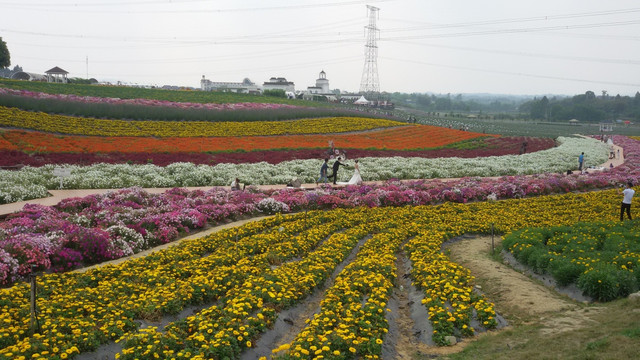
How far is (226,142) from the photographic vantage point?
139 feet

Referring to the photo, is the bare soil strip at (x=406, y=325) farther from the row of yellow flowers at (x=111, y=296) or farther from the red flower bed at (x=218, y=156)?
the red flower bed at (x=218, y=156)

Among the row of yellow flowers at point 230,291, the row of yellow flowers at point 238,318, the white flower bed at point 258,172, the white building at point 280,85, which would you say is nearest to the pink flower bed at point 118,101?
the white flower bed at point 258,172

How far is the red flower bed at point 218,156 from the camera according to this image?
30031mm

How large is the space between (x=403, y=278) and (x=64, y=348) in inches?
348

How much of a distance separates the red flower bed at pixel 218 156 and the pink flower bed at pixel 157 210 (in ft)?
33.3

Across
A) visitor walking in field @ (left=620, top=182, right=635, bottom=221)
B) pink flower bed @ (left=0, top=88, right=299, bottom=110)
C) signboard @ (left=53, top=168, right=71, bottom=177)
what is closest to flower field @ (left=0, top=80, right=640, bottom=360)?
visitor walking in field @ (left=620, top=182, right=635, bottom=221)

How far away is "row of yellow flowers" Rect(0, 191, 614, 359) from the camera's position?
881 centimetres

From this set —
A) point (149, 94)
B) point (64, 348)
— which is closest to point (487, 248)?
point (64, 348)

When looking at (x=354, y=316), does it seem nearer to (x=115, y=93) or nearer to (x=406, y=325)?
(x=406, y=325)

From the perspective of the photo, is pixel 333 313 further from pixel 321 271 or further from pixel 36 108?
pixel 36 108

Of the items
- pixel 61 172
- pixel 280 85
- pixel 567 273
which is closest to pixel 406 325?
pixel 567 273

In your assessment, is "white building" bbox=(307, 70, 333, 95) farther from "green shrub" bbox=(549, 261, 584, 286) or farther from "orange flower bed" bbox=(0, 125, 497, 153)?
"green shrub" bbox=(549, 261, 584, 286)

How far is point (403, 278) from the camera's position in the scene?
14219 mm

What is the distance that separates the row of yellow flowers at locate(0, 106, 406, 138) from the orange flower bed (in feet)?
7.45
